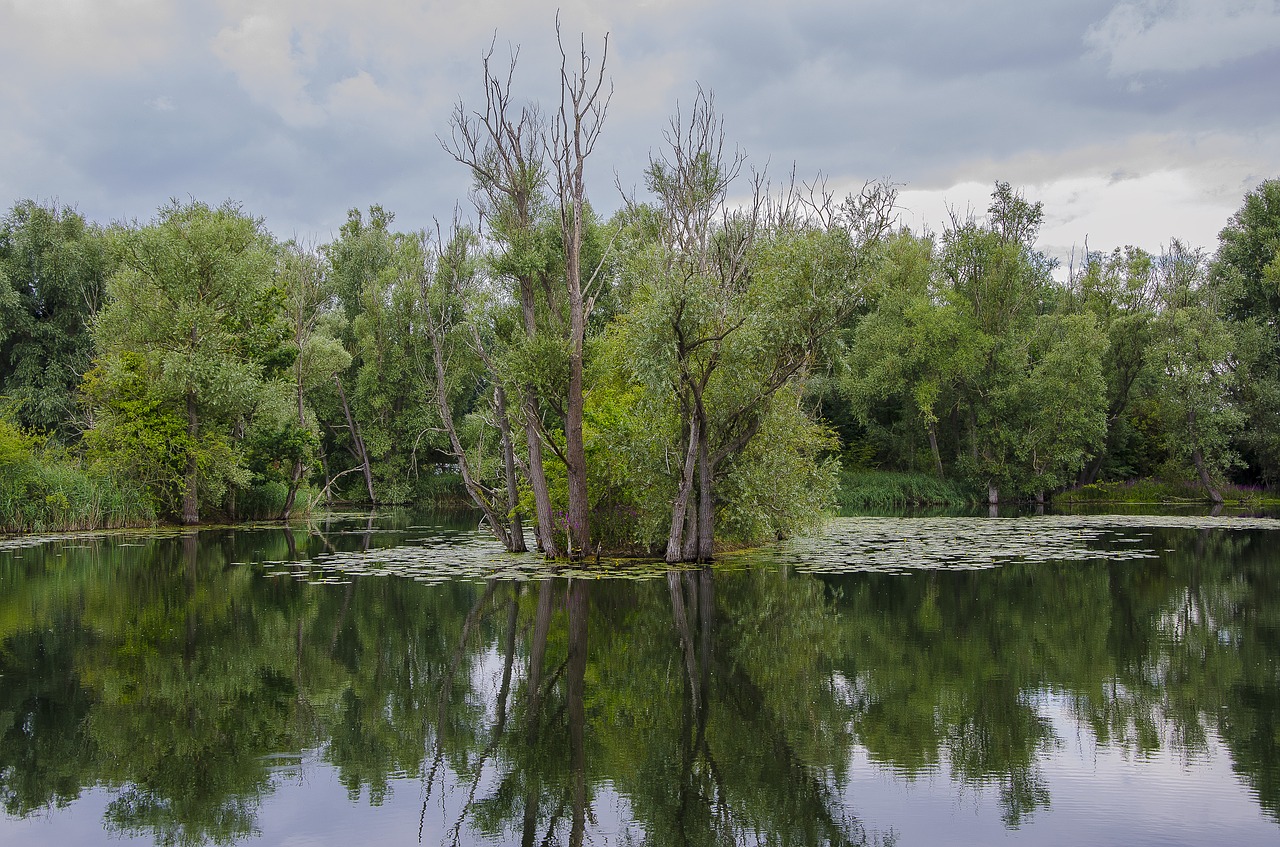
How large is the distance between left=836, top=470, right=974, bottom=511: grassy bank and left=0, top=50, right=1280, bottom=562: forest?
0.84 feet

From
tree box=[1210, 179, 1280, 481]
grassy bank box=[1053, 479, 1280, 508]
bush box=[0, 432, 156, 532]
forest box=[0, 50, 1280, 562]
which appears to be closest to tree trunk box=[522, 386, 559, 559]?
forest box=[0, 50, 1280, 562]

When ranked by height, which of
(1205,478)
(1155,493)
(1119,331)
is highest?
(1119,331)

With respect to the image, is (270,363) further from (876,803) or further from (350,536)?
(876,803)

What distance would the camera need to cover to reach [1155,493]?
44.8m

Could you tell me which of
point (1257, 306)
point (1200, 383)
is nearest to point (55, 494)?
point (1200, 383)

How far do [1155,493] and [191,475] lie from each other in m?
41.5

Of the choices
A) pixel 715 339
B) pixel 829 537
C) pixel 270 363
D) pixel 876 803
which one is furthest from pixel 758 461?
pixel 270 363

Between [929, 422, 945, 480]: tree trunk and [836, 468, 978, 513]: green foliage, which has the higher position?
[929, 422, 945, 480]: tree trunk

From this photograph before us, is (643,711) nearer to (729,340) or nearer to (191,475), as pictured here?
(729,340)

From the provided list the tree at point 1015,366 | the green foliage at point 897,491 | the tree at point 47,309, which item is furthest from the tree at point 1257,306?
the tree at point 47,309

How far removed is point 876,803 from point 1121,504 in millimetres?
42235

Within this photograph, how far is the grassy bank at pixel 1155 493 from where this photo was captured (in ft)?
141

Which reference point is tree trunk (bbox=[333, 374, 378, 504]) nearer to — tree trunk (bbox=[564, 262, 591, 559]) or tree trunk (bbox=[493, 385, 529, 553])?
tree trunk (bbox=[493, 385, 529, 553])

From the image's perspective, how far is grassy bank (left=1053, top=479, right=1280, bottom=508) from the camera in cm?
4288
